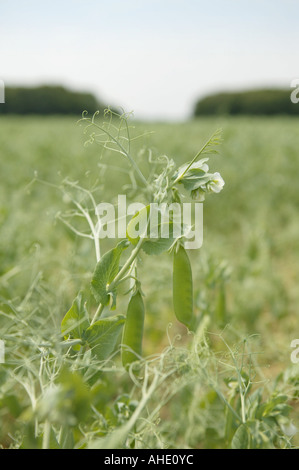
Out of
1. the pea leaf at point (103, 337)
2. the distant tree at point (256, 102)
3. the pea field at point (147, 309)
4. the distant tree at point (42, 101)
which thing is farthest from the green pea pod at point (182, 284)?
the distant tree at point (256, 102)

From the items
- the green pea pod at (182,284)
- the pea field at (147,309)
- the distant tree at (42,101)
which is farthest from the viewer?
the distant tree at (42,101)

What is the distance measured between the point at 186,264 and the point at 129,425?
0.31 m

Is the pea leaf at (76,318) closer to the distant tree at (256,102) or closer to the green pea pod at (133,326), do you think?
the green pea pod at (133,326)

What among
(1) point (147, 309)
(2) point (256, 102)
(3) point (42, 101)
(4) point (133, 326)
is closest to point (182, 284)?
(4) point (133, 326)

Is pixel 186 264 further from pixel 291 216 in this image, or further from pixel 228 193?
pixel 228 193

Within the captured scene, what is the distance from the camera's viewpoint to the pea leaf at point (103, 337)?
682 mm

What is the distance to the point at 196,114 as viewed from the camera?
94.7ft

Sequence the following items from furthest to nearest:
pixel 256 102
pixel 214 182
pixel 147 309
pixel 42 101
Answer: pixel 256 102
pixel 42 101
pixel 147 309
pixel 214 182

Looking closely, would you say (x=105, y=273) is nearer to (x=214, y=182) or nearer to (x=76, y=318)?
(x=76, y=318)

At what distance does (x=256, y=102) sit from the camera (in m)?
25.4

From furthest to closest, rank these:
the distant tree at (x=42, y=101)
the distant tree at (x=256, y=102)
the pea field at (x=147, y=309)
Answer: the distant tree at (x=256, y=102) → the distant tree at (x=42, y=101) → the pea field at (x=147, y=309)

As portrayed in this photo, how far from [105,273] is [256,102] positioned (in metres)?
26.5

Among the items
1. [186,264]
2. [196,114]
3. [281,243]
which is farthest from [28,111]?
[186,264]

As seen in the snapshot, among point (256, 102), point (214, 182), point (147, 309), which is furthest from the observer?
point (256, 102)
